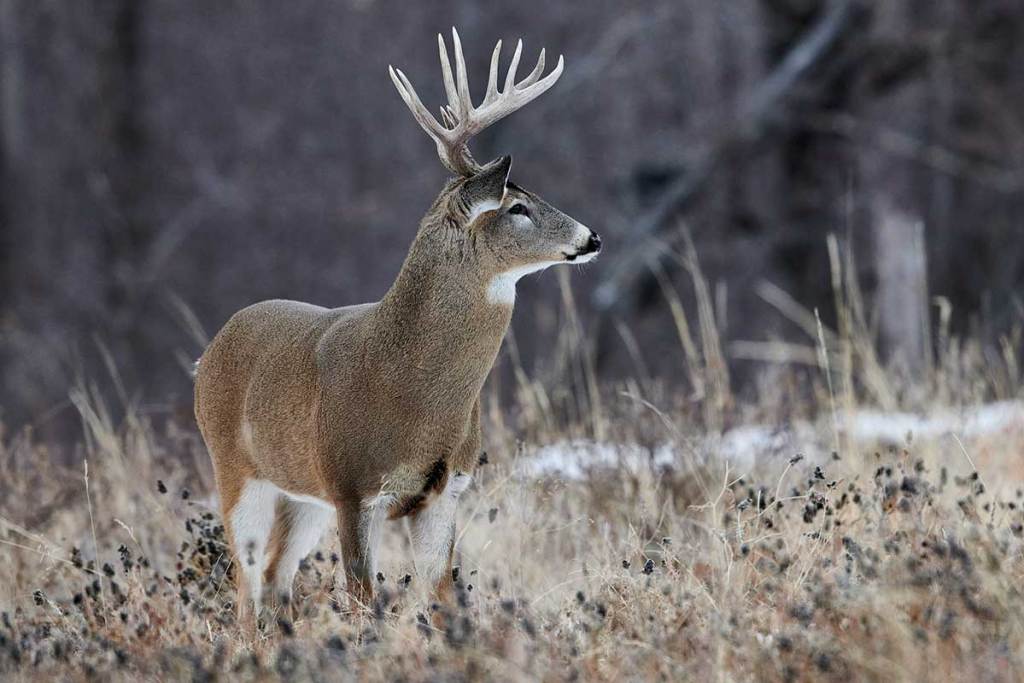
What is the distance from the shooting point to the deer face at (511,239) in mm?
4395

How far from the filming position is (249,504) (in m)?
4.85

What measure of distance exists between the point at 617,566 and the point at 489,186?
46.4 inches

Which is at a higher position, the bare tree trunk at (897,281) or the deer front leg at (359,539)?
the deer front leg at (359,539)

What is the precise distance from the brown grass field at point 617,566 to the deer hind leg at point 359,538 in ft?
0.35

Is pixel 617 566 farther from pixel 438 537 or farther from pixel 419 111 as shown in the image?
pixel 419 111

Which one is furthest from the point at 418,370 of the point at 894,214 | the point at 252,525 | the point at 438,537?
the point at 894,214

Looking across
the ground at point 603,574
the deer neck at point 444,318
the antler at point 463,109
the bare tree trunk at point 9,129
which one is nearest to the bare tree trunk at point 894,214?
the ground at point 603,574

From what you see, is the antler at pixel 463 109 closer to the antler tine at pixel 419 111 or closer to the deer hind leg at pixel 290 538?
the antler tine at pixel 419 111

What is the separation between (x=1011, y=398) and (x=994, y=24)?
247 inches

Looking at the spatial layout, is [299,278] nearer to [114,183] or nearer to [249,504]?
[114,183]

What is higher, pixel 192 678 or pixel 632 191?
pixel 192 678

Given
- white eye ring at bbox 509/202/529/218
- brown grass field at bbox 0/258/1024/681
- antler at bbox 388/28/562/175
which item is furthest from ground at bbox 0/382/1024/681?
antler at bbox 388/28/562/175

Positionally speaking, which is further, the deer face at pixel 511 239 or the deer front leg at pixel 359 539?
the deer face at pixel 511 239

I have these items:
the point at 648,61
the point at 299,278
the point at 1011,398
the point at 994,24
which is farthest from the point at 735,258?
the point at 299,278
